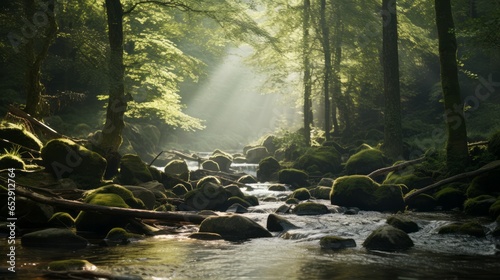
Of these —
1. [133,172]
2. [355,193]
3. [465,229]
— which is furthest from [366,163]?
[465,229]

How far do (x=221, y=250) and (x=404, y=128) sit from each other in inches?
855


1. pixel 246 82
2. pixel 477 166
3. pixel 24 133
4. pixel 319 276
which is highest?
pixel 246 82

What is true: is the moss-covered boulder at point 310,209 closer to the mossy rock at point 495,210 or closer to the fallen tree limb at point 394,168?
the mossy rock at point 495,210

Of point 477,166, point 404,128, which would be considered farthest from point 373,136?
point 477,166

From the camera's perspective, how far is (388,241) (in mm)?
9250

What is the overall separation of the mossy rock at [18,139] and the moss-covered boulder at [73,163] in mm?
1157

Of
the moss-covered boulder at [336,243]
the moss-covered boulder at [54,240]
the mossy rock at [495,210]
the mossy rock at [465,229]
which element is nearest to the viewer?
the moss-covered boulder at [54,240]

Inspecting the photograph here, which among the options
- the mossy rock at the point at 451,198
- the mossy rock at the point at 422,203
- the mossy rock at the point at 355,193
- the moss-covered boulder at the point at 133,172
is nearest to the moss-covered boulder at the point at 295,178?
the mossy rock at the point at 355,193

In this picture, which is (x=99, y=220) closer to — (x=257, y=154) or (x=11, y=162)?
(x=11, y=162)

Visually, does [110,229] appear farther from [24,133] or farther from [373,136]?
[373,136]

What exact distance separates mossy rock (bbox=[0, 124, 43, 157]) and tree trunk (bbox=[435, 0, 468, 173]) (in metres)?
11.8

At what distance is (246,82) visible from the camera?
241 feet

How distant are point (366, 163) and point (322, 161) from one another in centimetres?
370

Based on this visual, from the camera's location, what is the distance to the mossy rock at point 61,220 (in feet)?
35.5
